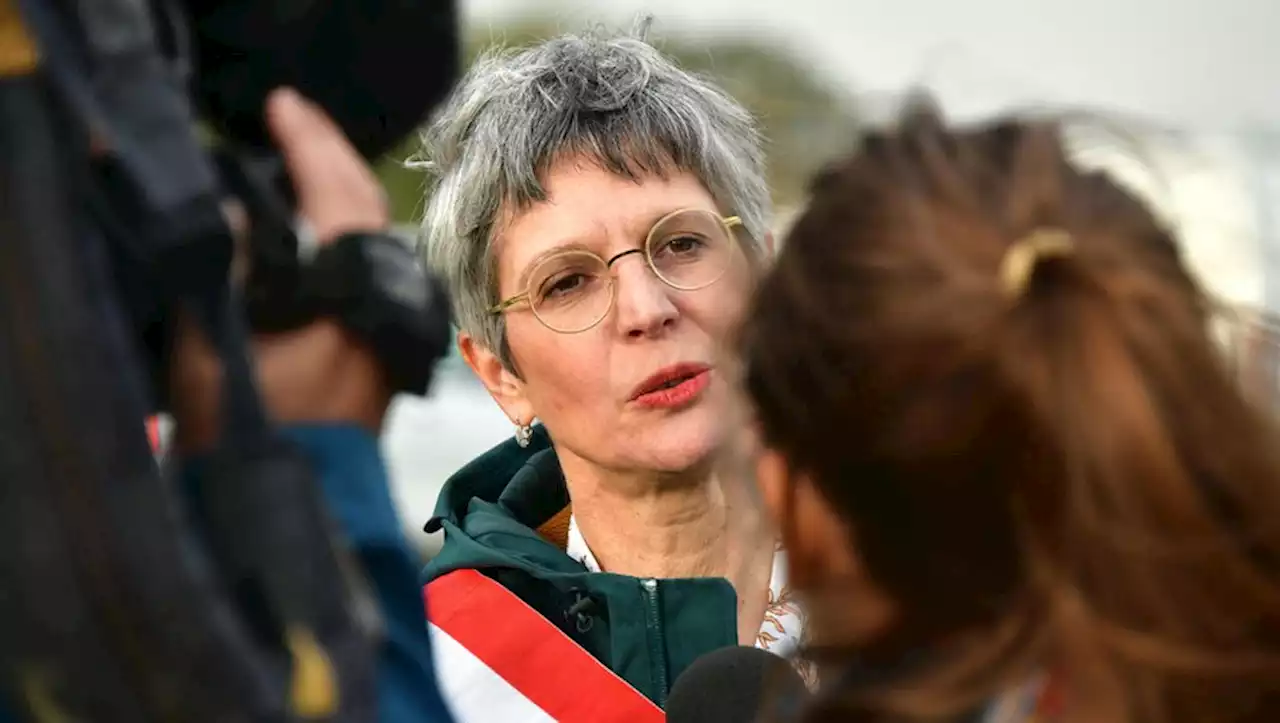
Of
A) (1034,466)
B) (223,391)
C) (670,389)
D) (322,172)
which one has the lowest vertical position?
(670,389)

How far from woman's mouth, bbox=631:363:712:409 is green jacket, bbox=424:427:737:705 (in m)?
0.28

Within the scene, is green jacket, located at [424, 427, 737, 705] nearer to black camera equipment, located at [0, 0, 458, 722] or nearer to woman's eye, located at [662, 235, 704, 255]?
woman's eye, located at [662, 235, 704, 255]

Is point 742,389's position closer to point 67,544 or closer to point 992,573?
point 992,573

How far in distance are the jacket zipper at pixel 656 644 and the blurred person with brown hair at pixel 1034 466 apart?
3.72 ft

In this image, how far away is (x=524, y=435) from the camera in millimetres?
3090

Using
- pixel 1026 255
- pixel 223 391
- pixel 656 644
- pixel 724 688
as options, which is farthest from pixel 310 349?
pixel 656 644

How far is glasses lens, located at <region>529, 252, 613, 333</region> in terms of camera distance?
2.78 metres

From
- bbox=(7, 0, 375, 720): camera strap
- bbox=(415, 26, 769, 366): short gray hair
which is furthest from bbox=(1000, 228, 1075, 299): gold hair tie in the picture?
bbox=(415, 26, 769, 366): short gray hair

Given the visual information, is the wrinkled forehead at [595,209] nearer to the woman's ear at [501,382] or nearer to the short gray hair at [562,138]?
the short gray hair at [562,138]

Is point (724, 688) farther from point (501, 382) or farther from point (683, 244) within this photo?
point (501, 382)

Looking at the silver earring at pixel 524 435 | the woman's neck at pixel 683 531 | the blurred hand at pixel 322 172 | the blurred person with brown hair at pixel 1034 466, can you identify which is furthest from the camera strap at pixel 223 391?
the silver earring at pixel 524 435

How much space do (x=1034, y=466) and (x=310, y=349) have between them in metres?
0.58

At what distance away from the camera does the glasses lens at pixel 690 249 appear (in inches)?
109

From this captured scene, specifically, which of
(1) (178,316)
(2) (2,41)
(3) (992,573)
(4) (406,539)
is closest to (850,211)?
(3) (992,573)
